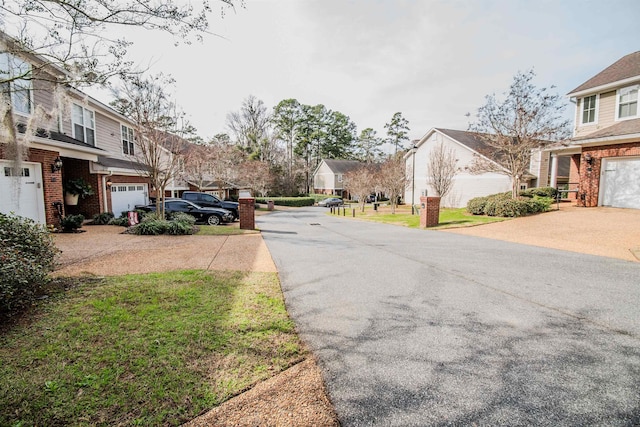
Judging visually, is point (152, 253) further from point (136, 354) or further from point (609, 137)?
point (609, 137)

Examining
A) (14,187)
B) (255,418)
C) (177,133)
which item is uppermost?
(177,133)

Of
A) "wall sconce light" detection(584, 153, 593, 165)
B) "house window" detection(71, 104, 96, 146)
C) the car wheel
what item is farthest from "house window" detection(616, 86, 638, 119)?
"house window" detection(71, 104, 96, 146)

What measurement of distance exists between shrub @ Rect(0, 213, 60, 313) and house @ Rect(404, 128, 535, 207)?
1928 cm

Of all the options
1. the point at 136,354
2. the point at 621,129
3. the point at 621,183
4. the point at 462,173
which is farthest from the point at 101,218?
the point at 462,173

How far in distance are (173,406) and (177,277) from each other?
135 inches

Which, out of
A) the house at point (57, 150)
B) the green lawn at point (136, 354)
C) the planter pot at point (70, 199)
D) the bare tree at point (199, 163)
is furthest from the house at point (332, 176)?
the green lawn at point (136, 354)

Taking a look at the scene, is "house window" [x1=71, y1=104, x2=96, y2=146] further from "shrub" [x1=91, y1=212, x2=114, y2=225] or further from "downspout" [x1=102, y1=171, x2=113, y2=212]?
"shrub" [x1=91, y1=212, x2=114, y2=225]

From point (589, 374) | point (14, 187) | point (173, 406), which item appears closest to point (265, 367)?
point (173, 406)

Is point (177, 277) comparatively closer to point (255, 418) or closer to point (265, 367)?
point (265, 367)

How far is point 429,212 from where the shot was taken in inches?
567

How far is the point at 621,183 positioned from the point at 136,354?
18.2 metres

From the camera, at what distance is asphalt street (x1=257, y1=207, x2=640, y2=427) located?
8.04ft

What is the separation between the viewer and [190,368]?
2.87 metres

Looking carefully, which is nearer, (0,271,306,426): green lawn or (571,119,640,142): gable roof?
(0,271,306,426): green lawn
